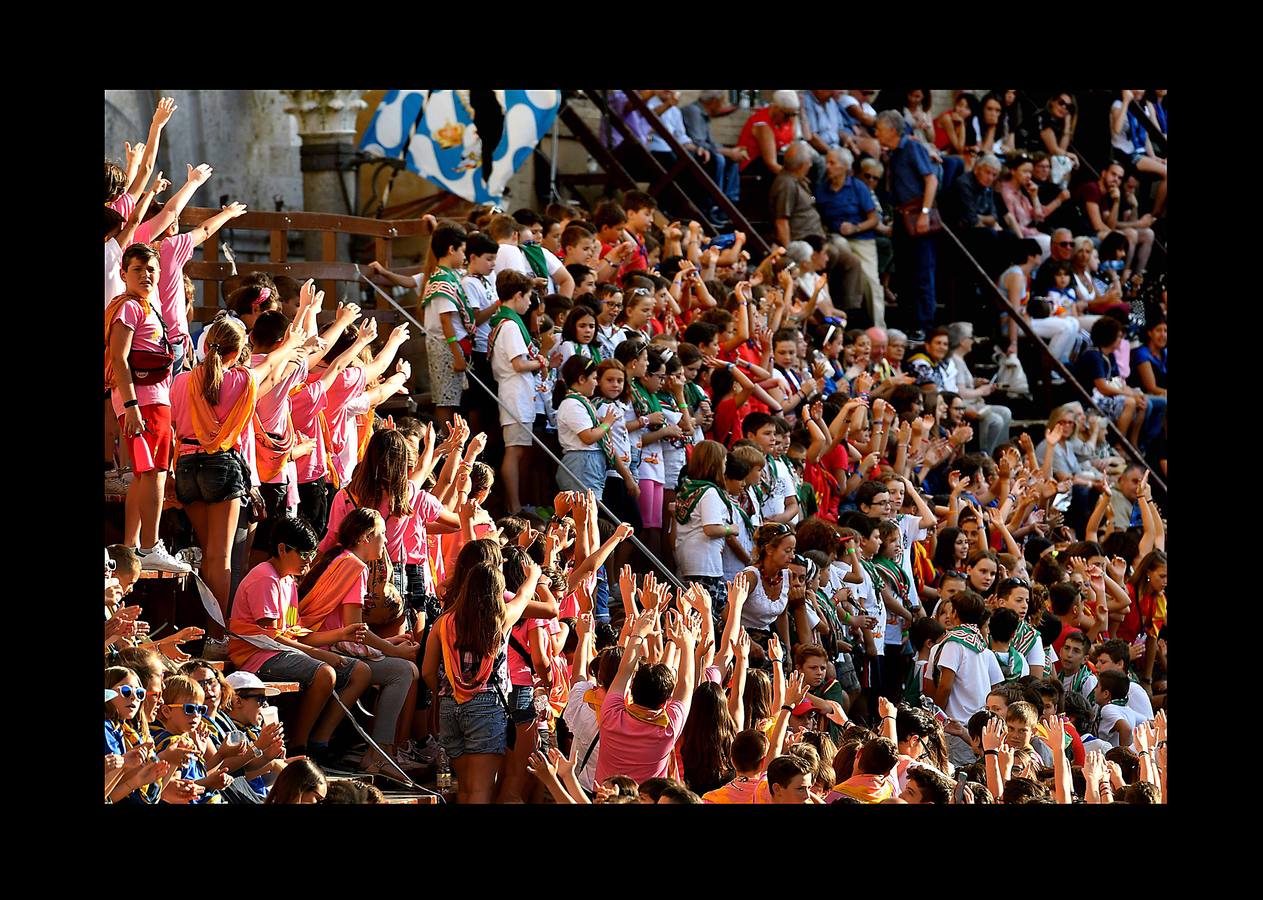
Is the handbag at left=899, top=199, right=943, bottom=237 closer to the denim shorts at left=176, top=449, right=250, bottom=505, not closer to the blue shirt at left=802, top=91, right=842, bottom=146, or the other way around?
the blue shirt at left=802, top=91, right=842, bottom=146

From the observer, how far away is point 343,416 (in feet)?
29.3

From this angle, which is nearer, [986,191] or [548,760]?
[548,760]

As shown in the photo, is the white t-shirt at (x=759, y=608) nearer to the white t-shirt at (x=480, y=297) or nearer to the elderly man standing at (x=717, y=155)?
the white t-shirt at (x=480, y=297)

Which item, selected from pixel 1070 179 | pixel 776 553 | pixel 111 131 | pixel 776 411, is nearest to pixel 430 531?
pixel 776 553

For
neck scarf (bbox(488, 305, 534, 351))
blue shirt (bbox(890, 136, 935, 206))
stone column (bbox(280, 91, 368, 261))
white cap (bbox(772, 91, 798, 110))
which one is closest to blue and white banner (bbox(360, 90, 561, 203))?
stone column (bbox(280, 91, 368, 261))

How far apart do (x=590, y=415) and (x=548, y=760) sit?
3810mm

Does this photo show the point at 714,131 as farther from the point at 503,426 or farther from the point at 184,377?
the point at 184,377

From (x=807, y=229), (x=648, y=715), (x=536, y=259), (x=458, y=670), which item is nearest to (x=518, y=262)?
(x=536, y=259)

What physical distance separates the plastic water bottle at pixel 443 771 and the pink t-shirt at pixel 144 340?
5.58 ft

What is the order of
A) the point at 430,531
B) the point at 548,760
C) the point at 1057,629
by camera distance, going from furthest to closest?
1. the point at 1057,629
2. the point at 430,531
3. the point at 548,760

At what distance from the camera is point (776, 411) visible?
12156 millimetres

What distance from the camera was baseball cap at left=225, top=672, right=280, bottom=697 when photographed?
7.07m

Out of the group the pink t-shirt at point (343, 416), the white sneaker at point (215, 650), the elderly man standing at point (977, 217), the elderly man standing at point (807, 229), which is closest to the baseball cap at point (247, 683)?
the white sneaker at point (215, 650)

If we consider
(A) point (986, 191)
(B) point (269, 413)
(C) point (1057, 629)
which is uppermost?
(A) point (986, 191)
